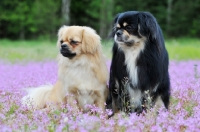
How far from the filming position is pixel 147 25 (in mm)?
4785

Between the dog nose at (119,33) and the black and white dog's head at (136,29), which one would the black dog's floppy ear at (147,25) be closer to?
the black and white dog's head at (136,29)

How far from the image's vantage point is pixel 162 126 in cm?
342

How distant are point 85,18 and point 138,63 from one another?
1221 inches

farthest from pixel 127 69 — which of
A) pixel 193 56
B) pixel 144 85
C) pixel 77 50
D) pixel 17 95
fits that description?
pixel 193 56

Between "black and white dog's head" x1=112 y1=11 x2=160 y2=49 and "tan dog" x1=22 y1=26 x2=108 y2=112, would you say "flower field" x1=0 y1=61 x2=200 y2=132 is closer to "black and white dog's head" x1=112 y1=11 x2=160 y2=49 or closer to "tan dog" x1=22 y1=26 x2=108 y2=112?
"tan dog" x1=22 y1=26 x2=108 y2=112

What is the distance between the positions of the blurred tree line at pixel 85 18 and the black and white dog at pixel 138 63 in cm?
2645

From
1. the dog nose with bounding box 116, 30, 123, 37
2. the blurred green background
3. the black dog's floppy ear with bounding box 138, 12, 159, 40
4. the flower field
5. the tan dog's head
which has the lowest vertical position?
the blurred green background

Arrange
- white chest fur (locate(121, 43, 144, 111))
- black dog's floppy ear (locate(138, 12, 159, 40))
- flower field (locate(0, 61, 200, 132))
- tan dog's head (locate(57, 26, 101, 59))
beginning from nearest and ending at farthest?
flower field (locate(0, 61, 200, 132)), black dog's floppy ear (locate(138, 12, 159, 40)), white chest fur (locate(121, 43, 144, 111)), tan dog's head (locate(57, 26, 101, 59))

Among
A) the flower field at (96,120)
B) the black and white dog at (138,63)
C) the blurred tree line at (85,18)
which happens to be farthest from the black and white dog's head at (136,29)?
the blurred tree line at (85,18)

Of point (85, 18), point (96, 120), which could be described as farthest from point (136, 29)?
point (85, 18)

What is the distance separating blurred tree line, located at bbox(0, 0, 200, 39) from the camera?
32344 mm

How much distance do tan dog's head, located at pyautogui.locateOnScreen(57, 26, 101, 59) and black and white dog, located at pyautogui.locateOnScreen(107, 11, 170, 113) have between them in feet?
1.09

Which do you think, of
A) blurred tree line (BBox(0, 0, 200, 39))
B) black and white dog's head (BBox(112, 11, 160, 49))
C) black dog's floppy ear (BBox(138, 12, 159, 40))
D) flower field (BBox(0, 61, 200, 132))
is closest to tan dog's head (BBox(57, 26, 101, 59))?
black and white dog's head (BBox(112, 11, 160, 49))

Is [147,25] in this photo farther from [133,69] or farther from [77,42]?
[77,42]
